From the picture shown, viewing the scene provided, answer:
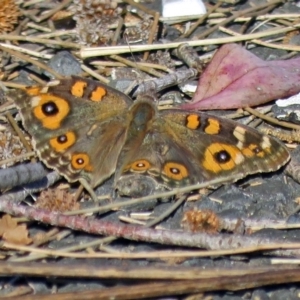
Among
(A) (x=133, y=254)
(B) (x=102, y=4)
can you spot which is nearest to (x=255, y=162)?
(A) (x=133, y=254)

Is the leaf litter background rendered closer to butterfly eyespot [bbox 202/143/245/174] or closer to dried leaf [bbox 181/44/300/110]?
dried leaf [bbox 181/44/300/110]

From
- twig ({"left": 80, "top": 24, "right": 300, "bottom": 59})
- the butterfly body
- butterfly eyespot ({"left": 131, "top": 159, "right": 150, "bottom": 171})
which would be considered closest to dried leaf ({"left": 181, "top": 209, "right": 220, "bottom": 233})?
the butterfly body

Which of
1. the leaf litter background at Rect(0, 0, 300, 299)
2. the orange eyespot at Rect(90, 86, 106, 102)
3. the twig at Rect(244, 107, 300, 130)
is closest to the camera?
the leaf litter background at Rect(0, 0, 300, 299)

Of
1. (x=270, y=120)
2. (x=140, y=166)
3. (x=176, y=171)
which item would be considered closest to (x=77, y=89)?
(x=140, y=166)

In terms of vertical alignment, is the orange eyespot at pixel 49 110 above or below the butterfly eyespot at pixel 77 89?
below

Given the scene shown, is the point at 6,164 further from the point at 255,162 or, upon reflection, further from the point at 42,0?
the point at 42,0

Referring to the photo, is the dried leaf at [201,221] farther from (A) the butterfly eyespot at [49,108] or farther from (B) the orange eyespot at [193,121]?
(A) the butterfly eyespot at [49,108]

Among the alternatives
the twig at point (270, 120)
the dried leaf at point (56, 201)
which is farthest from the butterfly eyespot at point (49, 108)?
the twig at point (270, 120)
